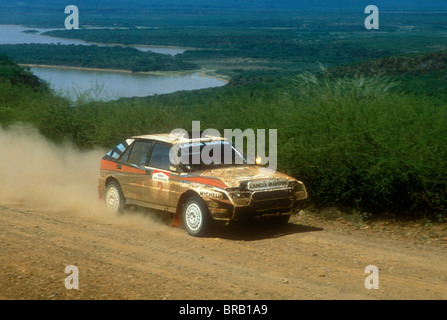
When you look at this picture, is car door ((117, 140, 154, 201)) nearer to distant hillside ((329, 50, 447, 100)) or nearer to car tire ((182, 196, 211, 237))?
car tire ((182, 196, 211, 237))

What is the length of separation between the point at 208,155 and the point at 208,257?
2.71 metres

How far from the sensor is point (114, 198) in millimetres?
13203

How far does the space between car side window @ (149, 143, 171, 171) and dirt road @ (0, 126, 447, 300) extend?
1084mm

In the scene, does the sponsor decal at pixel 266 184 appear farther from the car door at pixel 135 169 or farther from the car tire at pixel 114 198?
the car tire at pixel 114 198

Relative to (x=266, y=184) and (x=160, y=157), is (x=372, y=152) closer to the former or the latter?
(x=266, y=184)

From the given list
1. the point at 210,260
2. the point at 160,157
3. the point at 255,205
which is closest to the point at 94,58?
the point at 160,157

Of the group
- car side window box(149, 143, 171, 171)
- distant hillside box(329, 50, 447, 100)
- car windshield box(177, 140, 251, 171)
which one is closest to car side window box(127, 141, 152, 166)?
car side window box(149, 143, 171, 171)

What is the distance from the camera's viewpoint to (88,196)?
1553 centimetres

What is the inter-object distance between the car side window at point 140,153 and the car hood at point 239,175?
1604 millimetres

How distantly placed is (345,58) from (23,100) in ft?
158

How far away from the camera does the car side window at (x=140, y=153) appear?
12625mm

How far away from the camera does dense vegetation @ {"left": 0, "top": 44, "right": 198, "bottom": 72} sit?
176 ft

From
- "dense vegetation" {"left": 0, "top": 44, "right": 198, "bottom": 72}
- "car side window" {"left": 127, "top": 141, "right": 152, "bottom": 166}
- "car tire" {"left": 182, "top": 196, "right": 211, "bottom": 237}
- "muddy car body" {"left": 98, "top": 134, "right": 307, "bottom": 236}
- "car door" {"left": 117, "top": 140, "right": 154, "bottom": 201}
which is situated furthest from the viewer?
"dense vegetation" {"left": 0, "top": 44, "right": 198, "bottom": 72}

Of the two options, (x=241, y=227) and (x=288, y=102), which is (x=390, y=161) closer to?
(x=241, y=227)
